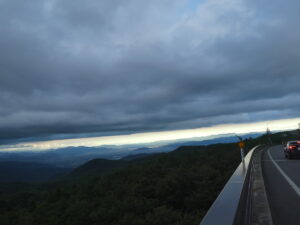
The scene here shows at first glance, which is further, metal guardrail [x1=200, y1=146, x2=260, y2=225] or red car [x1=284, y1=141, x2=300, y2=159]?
red car [x1=284, y1=141, x2=300, y2=159]

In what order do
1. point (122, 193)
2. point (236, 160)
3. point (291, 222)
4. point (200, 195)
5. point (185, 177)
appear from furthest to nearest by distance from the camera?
point (236, 160) → point (122, 193) → point (185, 177) → point (200, 195) → point (291, 222)

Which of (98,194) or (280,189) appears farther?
(98,194)

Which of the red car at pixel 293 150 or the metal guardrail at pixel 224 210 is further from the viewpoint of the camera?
the red car at pixel 293 150

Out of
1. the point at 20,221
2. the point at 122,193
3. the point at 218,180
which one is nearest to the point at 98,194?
the point at 122,193

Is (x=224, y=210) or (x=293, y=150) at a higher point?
(x=224, y=210)

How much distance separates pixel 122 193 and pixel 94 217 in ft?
19.4

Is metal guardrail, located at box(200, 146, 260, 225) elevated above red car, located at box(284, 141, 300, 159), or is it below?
above

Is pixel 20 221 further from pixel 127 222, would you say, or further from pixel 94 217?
pixel 127 222

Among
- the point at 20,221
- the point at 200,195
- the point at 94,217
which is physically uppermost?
the point at 200,195

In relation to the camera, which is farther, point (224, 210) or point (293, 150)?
point (293, 150)

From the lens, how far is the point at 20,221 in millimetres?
15664

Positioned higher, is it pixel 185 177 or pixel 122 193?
pixel 185 177

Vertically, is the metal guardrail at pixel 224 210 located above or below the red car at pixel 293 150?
above

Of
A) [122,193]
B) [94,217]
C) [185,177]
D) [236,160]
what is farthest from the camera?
[236,160]
